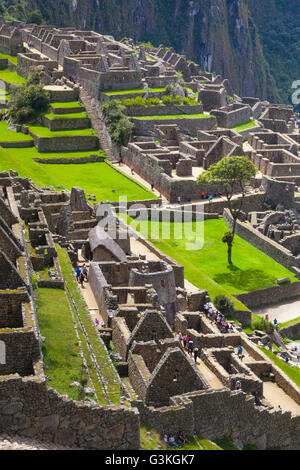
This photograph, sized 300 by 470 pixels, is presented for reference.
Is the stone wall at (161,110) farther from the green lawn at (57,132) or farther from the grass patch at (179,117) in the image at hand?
the green lawn at (57,132)

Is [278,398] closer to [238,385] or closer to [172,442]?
[238,385]

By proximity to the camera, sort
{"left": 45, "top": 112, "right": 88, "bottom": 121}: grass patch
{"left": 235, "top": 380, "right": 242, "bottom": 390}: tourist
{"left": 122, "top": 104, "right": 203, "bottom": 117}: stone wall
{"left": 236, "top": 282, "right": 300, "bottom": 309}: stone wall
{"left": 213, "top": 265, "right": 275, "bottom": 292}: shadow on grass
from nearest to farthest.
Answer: {"left": 235, "top": 380, "right": 242, "bottom": 390}: tourist
{"left": 236, "top": 282, "right": 300, "bottom": 309}: stone wall
{"left": 213, "top": 265, "right": 275, "bottom": 292}: shadow on grass
{"left": 45, "top": 112, "right": 88, "bottom": 121}: grass patch
{"left": 122, "top": 104, "right": 203, "bottom": 117}: stone wall

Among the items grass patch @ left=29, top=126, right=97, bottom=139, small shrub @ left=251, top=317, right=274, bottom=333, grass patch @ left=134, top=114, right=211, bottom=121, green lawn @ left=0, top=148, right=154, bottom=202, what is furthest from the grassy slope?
grass patch @ left=134, top=114, right=211, bottom=121

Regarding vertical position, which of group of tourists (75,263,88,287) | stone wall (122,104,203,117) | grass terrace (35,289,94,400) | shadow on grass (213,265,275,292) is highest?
stone wall (122,104,203,117)

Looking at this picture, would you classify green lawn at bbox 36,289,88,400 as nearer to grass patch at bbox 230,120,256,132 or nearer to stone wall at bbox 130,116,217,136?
stone wall at bbox 130,116,217,136

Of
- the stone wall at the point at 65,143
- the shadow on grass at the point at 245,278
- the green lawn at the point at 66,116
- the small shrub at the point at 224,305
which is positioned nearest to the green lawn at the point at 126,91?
the green lawn at the point at 66,116

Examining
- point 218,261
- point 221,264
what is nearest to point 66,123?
point 218,261
